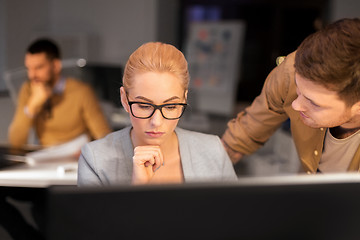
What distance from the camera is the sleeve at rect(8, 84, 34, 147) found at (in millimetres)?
1262

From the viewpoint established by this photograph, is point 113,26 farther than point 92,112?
Yes

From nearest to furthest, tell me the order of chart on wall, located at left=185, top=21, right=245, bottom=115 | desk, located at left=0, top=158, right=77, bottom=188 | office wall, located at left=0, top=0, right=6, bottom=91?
desk, located at left=0, top=158, right=77, bottom=188, office wall, located at left=0, top=0, right=6, bottom=91, chart on wall, located at left=185, top=21, right=245, bottom=115

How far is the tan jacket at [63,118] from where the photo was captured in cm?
126

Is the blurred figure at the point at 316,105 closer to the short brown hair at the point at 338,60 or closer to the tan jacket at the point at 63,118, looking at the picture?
the short brown hair at the point at 338,60

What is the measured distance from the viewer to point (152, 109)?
64cm

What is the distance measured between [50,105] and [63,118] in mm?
63

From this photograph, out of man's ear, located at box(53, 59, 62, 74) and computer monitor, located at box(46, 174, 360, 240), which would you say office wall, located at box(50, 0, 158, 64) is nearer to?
man's ear, located at box(53, 59, 62, 74)

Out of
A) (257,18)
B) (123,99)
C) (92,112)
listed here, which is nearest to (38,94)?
(92,112)

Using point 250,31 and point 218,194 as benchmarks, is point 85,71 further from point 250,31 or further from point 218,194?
point 250,31

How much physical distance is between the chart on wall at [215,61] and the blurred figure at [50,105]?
5.26ft

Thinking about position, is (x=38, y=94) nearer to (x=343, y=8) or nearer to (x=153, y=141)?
(x=153, y=141)

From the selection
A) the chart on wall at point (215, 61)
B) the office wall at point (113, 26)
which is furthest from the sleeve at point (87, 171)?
the office wall at point (113, 26)

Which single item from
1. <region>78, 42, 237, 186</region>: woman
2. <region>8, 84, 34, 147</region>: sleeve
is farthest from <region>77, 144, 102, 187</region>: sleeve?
<region>8, 84, 34, 147</region>: sleeve

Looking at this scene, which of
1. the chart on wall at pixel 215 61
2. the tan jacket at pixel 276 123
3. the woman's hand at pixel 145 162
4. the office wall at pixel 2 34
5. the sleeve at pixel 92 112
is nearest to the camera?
the woman's hand at pixel 145 162
